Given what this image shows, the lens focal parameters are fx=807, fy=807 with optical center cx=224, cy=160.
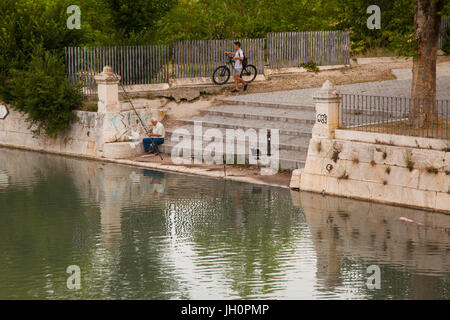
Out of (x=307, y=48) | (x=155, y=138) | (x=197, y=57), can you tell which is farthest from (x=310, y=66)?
(x=155, y=138)

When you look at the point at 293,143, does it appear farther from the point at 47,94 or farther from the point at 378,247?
the point at 47,94

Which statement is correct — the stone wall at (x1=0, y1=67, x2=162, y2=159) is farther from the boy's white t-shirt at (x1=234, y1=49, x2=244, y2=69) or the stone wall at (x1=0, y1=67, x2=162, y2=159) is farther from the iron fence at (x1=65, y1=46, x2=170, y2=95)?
the boy's white t-shirt at (x1=234, y1=49, x2=244, y2=69)

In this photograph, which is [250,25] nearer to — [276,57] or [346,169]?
[276,57]

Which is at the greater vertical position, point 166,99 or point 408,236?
point 166,99

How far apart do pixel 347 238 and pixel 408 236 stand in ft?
4.17

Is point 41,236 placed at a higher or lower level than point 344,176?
lower

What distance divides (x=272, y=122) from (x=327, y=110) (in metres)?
5.05

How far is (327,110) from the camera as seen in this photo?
20750 mm

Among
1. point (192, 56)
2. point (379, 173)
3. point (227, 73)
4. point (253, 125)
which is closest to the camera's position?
point (379, 173)

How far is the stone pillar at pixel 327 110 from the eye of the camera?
20.8m

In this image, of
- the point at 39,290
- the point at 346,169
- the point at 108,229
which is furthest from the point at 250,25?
the point at 39,290
